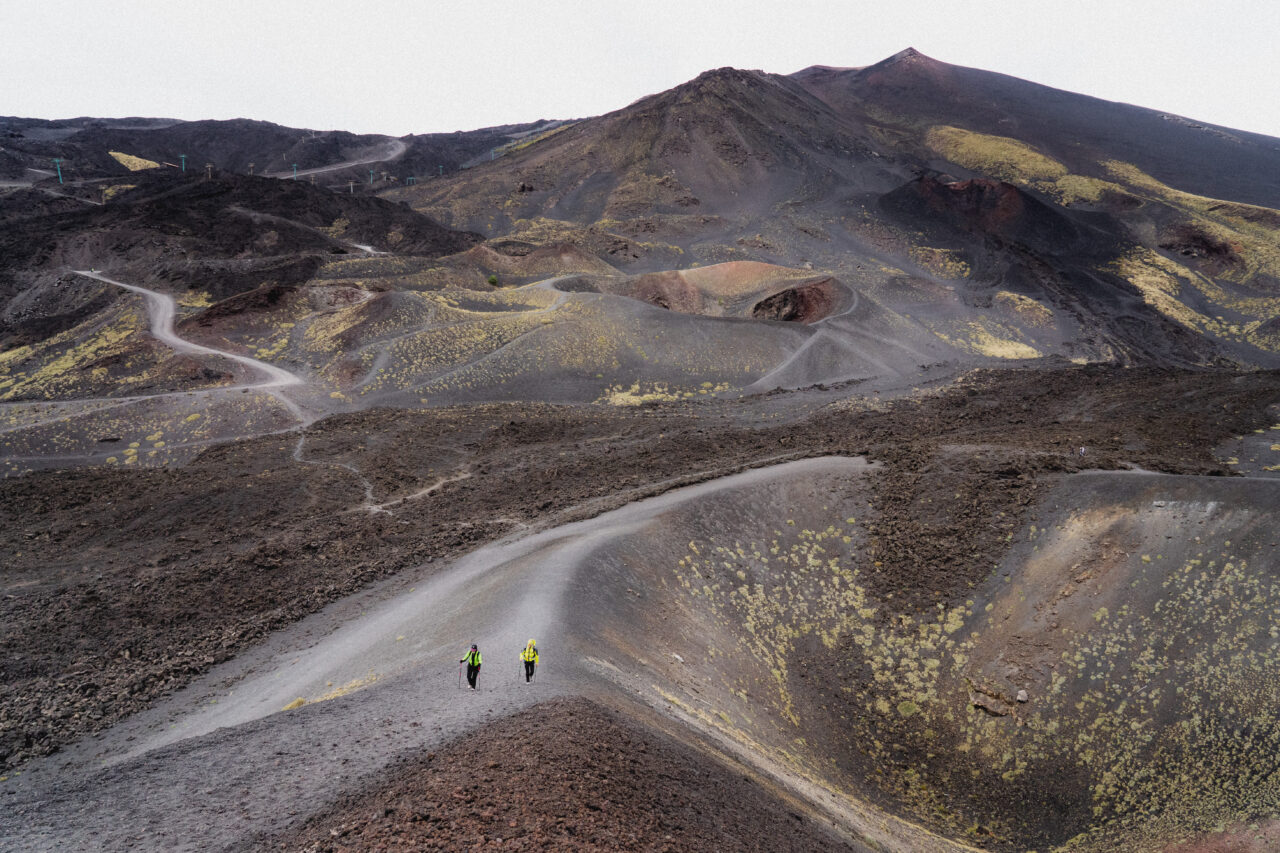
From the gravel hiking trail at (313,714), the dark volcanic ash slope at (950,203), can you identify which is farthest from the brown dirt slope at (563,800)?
the dark volcanic ash slope at (950,203)

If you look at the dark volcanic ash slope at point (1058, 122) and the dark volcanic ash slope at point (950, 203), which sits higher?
the dark volcanic ash slope at point (1058, 122)

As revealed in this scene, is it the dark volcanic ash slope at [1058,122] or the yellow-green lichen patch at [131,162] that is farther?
the yellow-green lichen patch at [131,162]

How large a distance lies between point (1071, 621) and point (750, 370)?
24983 millimetres

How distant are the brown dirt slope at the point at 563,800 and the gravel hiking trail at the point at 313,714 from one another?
46 cm

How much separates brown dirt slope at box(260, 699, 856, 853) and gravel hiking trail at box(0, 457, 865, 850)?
460 millimetres

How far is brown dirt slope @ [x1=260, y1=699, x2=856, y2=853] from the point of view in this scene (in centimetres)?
532

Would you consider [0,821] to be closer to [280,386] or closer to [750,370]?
[280,386]

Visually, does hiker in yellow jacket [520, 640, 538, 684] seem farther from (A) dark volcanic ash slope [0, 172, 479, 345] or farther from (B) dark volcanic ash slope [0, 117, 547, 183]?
(B) dark volcanic ash slope [0, 117, 547, 183]

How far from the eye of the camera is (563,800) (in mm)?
5754

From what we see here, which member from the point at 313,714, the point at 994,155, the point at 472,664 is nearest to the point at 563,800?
the point at 472,664

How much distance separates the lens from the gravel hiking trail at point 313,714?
6.25 meters

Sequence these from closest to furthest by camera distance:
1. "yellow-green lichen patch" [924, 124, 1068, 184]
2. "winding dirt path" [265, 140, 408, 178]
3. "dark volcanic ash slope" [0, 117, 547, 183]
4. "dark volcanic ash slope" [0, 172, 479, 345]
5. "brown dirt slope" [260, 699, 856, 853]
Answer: "brown dirt slope" [260, 699, 856, 853]
"dark volcanic ash slope" [0, 172, 479, 345]
"yellow-green lichen patch" [924, 124, 1068, 184]
"dark volcanic ash slope" [0, 117, 547, 183]
"winding dirt path" [265, 140, 408, 178]

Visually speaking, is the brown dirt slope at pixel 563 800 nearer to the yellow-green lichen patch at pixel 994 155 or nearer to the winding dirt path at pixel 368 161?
the yellow-green lichen patch at pixel 994 155

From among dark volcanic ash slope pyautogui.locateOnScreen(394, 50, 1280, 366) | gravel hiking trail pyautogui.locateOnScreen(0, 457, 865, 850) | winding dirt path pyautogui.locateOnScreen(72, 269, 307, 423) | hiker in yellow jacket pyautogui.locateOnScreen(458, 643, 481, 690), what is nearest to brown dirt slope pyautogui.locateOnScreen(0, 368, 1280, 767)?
gravel hiking trail pyautogui.locateOnScreen(0, 457, 865, 850)
